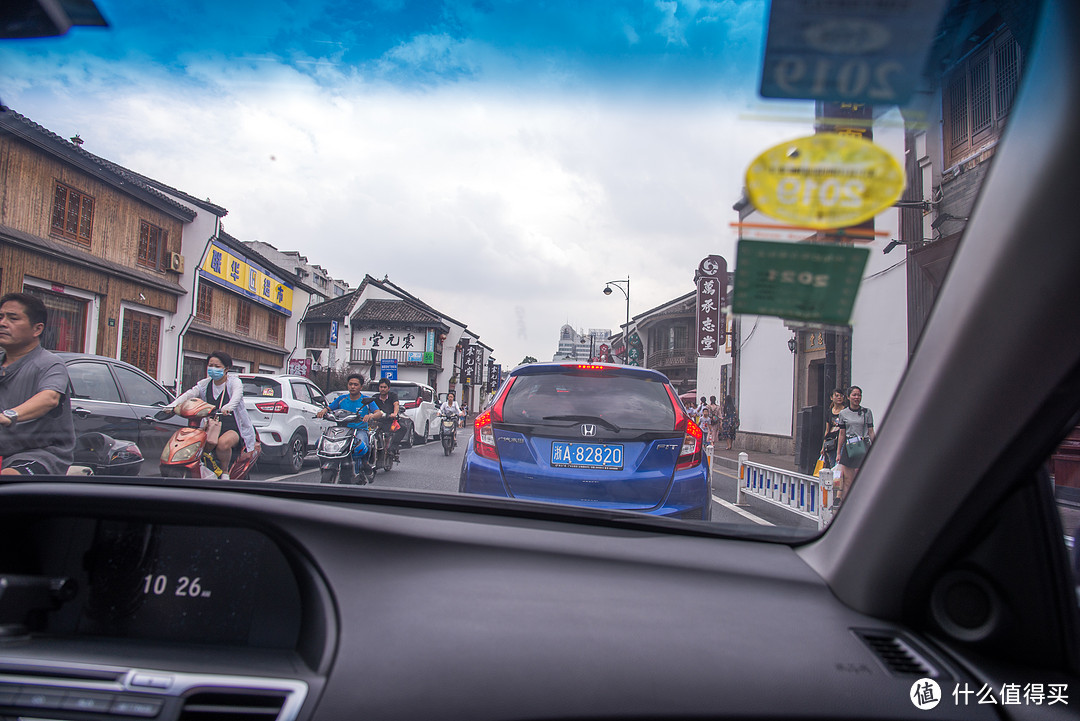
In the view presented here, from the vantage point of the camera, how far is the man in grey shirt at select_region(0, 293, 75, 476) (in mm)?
1928

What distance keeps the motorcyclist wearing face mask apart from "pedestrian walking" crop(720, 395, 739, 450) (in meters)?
1.95

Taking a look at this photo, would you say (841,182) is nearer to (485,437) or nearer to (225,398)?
(485,437)

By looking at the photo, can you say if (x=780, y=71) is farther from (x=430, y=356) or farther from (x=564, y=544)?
(x=430, y=356)

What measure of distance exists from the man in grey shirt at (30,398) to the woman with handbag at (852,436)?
A: 2391mm

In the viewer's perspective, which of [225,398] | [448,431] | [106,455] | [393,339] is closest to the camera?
[106,455]

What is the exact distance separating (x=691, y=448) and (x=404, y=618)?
5.70ft

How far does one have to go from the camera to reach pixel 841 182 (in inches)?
53.1

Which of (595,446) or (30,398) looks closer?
(30,398)

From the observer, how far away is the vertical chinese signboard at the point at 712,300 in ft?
5.16

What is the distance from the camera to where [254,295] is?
246cm

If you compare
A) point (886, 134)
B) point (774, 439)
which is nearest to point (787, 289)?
point (886, 134)

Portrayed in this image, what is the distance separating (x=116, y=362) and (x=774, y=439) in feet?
8.04

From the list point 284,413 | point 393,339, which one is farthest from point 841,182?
point 284,413

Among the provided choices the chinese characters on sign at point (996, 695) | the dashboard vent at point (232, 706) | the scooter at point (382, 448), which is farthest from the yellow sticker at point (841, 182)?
the scooter at point (382, 448)
